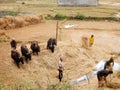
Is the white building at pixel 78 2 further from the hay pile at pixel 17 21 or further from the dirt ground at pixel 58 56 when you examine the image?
the dirt ground at pixel 58 56

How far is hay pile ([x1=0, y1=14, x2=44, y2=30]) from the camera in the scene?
31172 mm

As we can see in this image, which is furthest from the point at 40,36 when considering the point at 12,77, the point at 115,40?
the point at 12,77

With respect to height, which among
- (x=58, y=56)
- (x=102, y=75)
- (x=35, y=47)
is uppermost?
(x=35, y=47)

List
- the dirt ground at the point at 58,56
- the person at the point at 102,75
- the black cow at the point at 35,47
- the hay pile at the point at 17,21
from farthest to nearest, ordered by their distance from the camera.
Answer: the hay pile at the point at 17,21
the black cow at the point at 35,47
the dirt ground at the point at 58,56
the person at the point at 102,75

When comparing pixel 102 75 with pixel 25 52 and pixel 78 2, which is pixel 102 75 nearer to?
pixel 25 52

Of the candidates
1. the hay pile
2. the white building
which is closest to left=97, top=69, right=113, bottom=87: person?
the hay pile

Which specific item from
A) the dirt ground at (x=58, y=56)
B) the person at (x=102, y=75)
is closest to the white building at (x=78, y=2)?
the dirt ground at (x=58, y=56)

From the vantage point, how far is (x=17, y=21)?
31922 mm

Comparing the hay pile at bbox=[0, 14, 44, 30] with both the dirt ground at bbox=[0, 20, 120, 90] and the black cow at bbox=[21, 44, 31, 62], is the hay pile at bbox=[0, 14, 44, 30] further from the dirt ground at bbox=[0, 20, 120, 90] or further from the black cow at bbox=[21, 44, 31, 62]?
the black cow at bbox=[21, 44, 31, 62]

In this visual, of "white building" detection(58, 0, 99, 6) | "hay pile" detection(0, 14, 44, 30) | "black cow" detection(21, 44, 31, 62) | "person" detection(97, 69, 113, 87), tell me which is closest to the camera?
"person" detection(97, 69, 113, 87)

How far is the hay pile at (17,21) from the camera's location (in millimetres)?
31172

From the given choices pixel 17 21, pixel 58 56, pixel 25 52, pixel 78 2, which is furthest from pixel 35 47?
pixel 78 2

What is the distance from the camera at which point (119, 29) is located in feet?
104

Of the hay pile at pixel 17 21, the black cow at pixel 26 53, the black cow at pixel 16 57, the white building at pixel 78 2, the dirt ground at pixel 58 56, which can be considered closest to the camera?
the dirt ground at pixel 58 56
